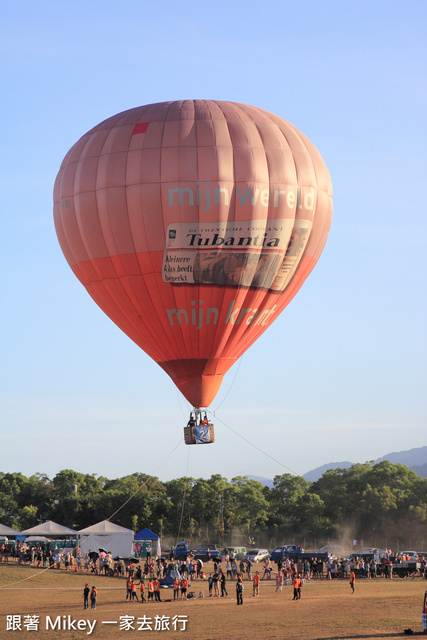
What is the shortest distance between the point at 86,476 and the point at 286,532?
105 ft

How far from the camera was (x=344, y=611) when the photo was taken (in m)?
33.4

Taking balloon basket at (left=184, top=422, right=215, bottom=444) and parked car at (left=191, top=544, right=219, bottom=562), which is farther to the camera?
parked car at (left=191, top=544, right=219, bottom=562)

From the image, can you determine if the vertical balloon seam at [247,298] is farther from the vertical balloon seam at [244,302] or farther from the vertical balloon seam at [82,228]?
the vertical balloon seam at [82,228]

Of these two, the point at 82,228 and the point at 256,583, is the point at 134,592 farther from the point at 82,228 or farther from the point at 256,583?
the point at 82,228

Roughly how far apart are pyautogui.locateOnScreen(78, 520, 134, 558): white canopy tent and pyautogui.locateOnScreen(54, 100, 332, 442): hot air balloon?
19.1 m

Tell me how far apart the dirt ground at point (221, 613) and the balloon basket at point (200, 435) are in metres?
6.81

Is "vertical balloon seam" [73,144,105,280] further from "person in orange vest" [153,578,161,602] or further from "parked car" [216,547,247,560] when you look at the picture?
"parked car" [216,547,247,560]

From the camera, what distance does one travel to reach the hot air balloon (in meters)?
33.0

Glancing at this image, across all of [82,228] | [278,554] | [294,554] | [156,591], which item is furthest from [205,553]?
[82,228]

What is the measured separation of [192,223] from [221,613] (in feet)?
51.0

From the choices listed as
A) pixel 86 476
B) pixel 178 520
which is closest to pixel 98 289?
pixel 178 520

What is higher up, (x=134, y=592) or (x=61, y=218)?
(x=61, y=218)

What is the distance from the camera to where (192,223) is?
108ft

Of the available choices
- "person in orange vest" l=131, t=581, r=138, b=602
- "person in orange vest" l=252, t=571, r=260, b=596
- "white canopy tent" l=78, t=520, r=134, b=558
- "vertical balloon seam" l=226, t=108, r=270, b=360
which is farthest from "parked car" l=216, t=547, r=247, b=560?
"vertical balloon seam" l=226, t=108, r=270, b=360
